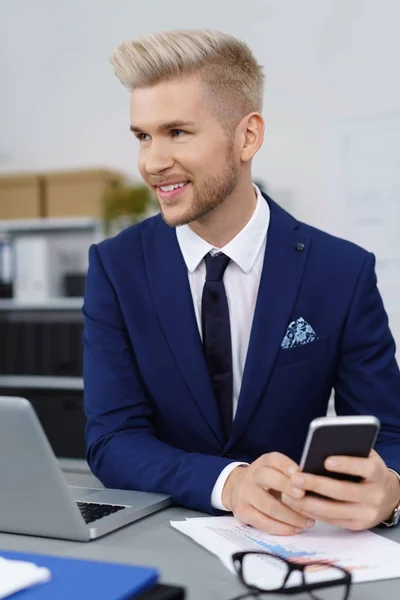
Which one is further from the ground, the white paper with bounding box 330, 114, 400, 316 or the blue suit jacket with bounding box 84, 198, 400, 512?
the white paper with bounding box 330, 114, 400, 316

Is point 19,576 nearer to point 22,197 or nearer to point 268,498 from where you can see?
point 268,498

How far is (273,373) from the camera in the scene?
149 centimetres

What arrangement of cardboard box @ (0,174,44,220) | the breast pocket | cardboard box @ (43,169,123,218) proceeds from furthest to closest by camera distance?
cardboard box @ (0,174,44,220), cardboard box @ (43,169,123,218), the breast pocket

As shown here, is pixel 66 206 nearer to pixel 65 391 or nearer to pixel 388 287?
pixel 65 391

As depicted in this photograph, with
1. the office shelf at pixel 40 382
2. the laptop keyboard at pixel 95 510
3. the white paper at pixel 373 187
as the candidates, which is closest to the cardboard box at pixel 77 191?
the office shelf at pixel 40 382

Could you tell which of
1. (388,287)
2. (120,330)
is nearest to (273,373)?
(120,330)

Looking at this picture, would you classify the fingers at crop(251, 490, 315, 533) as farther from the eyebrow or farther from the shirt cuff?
the eyebrow

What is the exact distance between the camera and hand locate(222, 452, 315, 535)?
1063mm

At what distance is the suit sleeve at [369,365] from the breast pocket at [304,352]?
4 centimetres

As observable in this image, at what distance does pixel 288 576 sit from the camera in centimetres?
83

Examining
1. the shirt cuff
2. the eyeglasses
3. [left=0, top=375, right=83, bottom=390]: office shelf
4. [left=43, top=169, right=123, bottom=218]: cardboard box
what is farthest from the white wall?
the eyeglasses

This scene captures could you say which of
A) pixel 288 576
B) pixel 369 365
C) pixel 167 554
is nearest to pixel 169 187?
pixel 369 365

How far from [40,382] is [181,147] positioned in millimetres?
2336

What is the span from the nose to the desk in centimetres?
60
